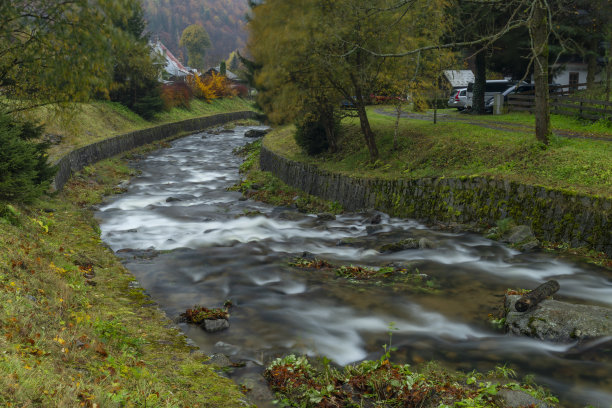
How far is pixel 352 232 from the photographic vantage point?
57.4 feet

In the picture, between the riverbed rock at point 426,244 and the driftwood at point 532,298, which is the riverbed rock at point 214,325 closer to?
the driftwood at point 532,298

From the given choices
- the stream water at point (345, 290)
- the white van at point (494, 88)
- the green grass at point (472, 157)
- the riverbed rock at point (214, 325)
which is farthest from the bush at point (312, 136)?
the riverbed rock at point (214, 325)

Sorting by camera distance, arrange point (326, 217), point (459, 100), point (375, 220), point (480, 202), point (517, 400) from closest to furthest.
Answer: point (517, 400), point (480, 202), point (375, 220), point (326, 217), point (459, 100)

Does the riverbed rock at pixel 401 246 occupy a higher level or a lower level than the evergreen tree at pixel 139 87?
lower

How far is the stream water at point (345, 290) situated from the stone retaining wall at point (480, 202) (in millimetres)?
852

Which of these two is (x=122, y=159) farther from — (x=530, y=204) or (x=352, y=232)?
(x=530, y=204)

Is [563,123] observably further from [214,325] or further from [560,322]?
[214,325]

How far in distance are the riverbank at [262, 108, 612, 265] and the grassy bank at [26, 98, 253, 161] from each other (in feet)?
37.3

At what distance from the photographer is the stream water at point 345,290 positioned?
26.1 ft

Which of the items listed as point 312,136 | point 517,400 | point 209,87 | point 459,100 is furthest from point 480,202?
point 209,87

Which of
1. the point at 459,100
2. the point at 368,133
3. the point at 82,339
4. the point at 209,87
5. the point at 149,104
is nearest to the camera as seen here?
the point at 82,339

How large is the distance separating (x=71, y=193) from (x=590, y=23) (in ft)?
106

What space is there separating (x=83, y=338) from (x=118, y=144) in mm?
31559

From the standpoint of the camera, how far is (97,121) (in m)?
39.0
